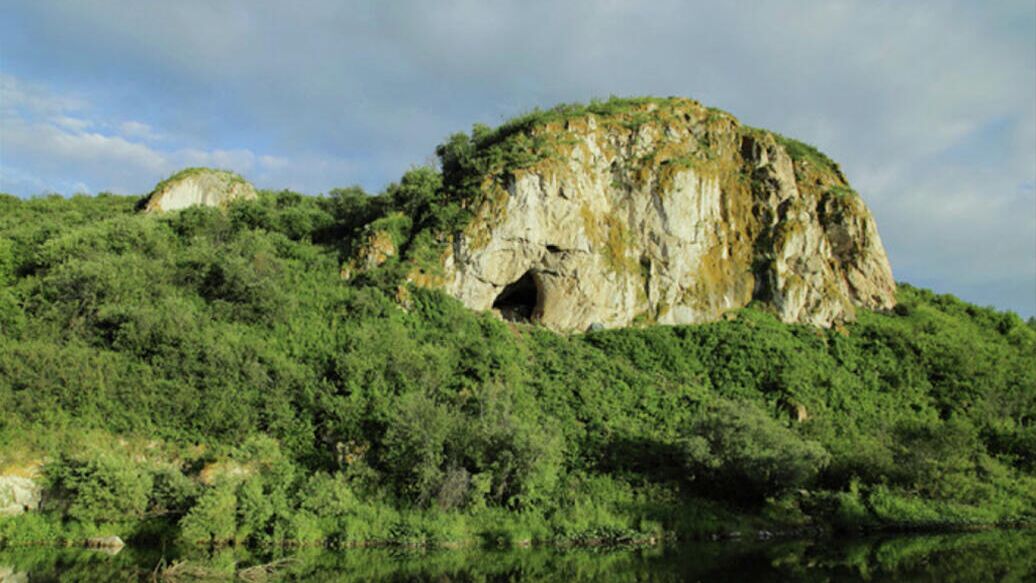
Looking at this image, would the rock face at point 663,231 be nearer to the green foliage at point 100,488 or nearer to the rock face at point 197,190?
the green foliage at point 100,488

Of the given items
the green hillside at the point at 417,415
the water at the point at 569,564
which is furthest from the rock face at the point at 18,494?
the water at the point at 569,564

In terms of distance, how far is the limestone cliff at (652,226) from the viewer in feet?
140

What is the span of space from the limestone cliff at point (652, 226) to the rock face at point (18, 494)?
2104 centimetres

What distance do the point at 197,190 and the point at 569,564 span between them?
178ft

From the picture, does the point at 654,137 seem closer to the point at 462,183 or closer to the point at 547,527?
the point at 462,183

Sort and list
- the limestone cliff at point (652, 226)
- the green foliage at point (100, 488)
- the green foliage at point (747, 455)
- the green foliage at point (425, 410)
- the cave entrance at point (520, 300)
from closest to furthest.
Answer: the green foliage at point (100, 488) → the green foliage at point (425, 410) → the green foliage at point (747, 455) → the limestone cliff at point (652, 226) → the cave entrance at point (520, 300)

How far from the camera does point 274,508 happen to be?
23203mm

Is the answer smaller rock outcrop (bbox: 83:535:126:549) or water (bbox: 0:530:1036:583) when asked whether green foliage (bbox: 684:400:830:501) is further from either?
smaller rock outcrop (bbox: 83:535:126:549)

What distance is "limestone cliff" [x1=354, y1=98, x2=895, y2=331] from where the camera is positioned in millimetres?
42625

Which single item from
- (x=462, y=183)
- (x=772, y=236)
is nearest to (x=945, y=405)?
(x=772, y=236)

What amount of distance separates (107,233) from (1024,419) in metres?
54.6

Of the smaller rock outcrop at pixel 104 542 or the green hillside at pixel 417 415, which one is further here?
the green hillside at pixel 417 415

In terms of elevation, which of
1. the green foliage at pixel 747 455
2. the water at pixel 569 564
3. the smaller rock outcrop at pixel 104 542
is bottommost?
the smaller rock outcrop at pixel 104 542

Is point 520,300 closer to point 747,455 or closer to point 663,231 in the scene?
point 663,231
